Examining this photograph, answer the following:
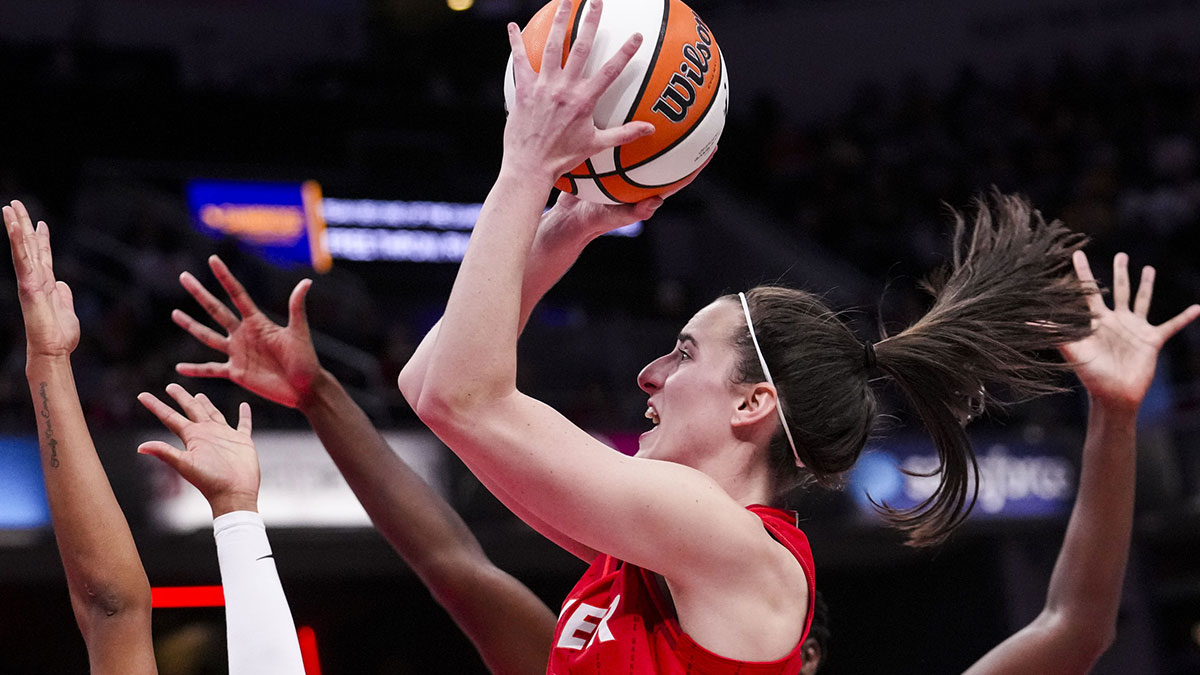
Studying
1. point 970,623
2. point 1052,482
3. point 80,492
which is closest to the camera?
point 80,492

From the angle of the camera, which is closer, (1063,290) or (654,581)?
(654,581)

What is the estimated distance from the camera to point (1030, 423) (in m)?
9.47

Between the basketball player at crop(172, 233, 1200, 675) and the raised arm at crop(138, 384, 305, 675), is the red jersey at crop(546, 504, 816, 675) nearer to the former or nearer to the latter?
the raised arm at crop(138, 384, 305, 675)

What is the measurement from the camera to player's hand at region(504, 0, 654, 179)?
6.43 ft

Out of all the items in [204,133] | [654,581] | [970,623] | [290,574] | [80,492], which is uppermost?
[204,133]

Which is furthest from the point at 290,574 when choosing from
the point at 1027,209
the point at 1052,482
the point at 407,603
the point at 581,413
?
the point at 1027,209

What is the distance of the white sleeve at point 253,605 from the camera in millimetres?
2027

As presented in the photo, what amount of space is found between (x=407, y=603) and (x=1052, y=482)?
4.63m

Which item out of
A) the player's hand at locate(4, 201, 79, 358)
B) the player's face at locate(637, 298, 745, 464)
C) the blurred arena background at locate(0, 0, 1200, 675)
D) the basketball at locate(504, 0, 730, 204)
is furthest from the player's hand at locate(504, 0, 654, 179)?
the blurred arena background at locate(0, 0, 1200, 675)

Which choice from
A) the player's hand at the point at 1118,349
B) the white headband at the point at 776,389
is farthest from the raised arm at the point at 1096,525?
the white headband at the point at 776,389

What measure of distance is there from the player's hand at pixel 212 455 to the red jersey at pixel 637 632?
565mm

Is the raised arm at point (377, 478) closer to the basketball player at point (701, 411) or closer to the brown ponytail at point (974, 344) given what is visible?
the basketball player at point (701, 411)

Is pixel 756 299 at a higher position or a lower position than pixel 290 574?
higher

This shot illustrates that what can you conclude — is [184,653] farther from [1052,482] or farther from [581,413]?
[1052,482]
